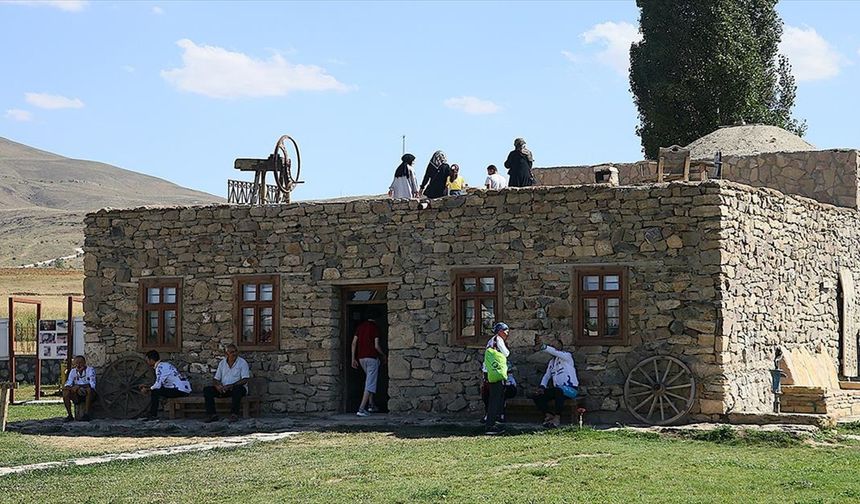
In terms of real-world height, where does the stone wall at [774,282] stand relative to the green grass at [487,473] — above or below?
above

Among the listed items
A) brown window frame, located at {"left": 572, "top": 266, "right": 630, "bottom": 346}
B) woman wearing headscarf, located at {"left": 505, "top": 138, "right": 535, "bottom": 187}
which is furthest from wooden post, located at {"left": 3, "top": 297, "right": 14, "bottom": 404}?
brown window frame, located at {"left": 572, "top": 266, "right": 630, "bottom": 346}

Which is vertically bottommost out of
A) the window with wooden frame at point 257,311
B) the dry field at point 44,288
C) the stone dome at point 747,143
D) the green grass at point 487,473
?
the green grass at point 487,473

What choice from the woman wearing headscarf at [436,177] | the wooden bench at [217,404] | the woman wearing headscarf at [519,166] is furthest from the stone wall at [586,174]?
the wooden bench at [217,404]

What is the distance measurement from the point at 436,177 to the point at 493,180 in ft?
4.72

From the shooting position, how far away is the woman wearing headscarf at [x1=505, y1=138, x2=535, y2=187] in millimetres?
21188

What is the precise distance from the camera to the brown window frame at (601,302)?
18.6 meters

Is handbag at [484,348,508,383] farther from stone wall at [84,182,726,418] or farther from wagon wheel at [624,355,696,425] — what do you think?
wagon wheel at [624,355,696,425]

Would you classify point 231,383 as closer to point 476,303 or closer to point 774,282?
point 476,303

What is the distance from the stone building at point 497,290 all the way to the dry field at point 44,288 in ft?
70.7

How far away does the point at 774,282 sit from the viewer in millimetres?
19938

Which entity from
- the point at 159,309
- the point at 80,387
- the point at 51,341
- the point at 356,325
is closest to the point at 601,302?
the point at 356,325

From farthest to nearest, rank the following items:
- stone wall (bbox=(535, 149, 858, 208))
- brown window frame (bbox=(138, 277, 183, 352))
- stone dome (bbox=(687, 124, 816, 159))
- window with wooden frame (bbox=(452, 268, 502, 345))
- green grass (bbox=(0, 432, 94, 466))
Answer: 1. stone dome (bbox=(687, 124, 816, 159))
2. stone wall (bbox=(535, 149, 858, 208))
3. brown window frame (bbox=(138, 277, 183, 352))
4. window with wooden frame (bbox=(452, 268, 502, 345))
5. green grass (bbox=(0, 432, 94, 466))

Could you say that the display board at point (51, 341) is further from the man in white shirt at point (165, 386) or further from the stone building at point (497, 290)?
the man in white shirt at point (165, 386)

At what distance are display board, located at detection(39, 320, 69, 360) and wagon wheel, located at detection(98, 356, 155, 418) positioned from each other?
5881 mm
